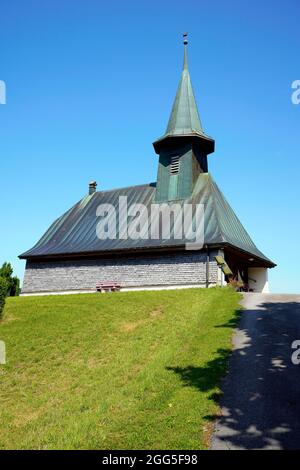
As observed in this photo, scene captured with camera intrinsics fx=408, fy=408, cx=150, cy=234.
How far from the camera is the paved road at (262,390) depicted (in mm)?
6289

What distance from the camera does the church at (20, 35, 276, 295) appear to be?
76.7ft

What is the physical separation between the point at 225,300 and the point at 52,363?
819 centimetres

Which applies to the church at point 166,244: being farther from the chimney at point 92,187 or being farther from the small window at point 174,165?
the chimney at point 92,187

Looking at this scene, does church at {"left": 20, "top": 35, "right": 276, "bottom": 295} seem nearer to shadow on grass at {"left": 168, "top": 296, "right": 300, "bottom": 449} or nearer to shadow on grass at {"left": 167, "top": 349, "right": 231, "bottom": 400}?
shadow on grass at {"left": 168, "top": 296, "right": 300, "bottom": 449}

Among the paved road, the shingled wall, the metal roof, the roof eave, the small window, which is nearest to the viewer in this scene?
the paved road

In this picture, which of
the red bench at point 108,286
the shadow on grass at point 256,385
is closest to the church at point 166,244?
the red bench at point 108,286

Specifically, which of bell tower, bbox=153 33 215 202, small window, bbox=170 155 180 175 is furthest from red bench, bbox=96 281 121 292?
small window, bbox=170 155 180 175

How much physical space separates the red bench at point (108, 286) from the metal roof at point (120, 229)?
196 cm

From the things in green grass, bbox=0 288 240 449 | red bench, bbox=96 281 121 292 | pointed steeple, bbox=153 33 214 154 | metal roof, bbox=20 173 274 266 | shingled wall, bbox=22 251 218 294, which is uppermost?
pointed steeple, bbox=153 33 214 154

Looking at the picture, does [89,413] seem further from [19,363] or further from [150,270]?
[150,270]

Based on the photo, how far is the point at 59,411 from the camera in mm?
8711

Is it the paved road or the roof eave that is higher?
the roof eave

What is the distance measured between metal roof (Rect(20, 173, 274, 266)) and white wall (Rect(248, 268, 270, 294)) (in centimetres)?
136

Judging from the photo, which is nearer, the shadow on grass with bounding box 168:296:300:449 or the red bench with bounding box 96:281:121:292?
the shadow on grass with bounding box 168:296:300:449
